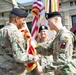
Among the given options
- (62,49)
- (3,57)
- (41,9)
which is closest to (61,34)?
(62,49)

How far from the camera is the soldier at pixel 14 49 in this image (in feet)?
11.2

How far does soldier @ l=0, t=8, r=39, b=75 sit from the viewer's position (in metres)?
3.42

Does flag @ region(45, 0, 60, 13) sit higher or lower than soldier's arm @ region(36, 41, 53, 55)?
higher

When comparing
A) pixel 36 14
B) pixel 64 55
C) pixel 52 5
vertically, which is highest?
pixel 52 5

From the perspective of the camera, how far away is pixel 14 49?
3.42 m

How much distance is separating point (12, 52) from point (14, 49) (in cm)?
8

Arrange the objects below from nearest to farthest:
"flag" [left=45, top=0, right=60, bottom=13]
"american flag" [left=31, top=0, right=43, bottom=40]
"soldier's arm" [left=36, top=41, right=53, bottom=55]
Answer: "soldier's arm" [left=36, top=41, right=53, bottom=55], "american flag" [left=31, top=0, right=43, bottom=40], "flag" [left=45, top=0, right=60, bottom=13]

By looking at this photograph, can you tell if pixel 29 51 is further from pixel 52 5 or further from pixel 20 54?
pixel 52 5

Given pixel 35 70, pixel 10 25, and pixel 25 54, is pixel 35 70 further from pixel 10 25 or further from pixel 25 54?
pixel 10 25

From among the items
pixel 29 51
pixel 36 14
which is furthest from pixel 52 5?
pixel 29 51

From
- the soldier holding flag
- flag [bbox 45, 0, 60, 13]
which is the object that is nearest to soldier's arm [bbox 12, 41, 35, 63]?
the soldier holding flag

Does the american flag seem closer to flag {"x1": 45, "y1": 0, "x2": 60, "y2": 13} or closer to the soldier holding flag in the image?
flag {"x1": 45, "y1": 0, "x2": 60, "y2": 13}

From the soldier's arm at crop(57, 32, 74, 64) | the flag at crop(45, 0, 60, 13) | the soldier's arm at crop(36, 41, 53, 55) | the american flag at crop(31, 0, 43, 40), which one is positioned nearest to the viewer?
the soldier's arm at crop(57, 32, 74, 64)

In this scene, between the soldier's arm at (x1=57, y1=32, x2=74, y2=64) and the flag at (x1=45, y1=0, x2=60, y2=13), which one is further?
the flag at (x1=45, y1=0, x2=60, y2=13)
